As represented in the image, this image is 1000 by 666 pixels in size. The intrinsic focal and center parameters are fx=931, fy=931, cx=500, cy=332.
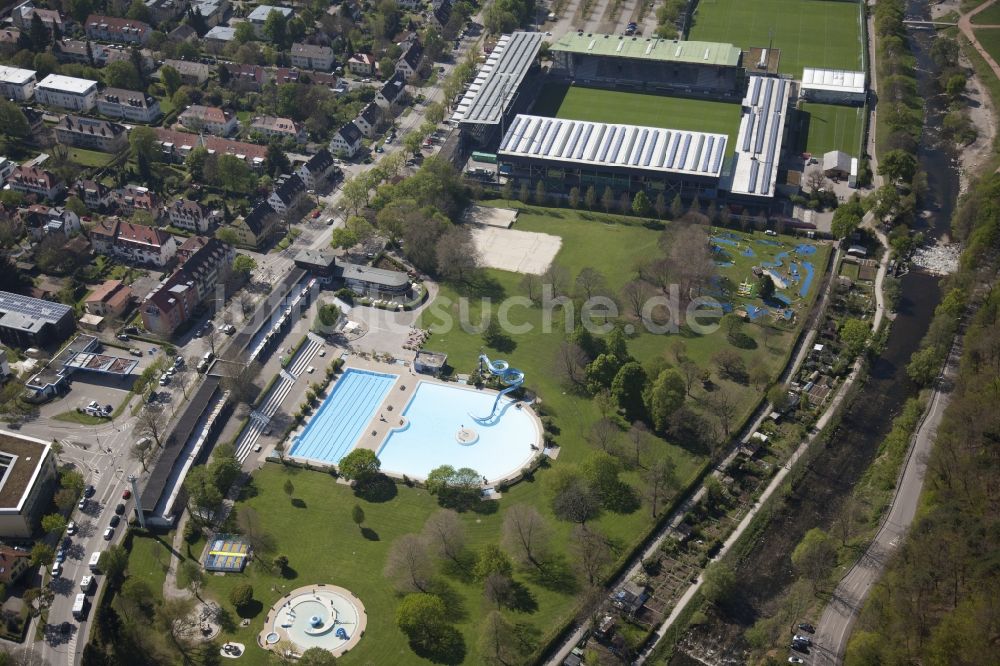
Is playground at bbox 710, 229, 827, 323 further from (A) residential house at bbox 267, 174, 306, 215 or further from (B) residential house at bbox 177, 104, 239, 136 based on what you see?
(B) residential house at bbox 177, 104, 239, 136

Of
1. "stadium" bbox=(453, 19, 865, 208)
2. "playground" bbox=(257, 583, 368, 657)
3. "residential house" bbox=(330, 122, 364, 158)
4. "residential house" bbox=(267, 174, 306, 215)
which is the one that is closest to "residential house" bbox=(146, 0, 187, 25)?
"residential house" bbox=(330, 122, 364, 158)

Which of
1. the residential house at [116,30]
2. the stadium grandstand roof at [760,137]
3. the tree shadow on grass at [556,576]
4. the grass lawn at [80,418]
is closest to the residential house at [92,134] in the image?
the residential house at [116,30]

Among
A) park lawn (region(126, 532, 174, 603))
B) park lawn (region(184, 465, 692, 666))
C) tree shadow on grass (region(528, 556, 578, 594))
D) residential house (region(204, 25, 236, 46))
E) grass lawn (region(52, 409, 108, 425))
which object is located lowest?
grass lawn (region(52, 409, 108, 425))

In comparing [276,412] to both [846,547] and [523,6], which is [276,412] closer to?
[846,547]

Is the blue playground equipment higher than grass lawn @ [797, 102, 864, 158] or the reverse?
the reverse

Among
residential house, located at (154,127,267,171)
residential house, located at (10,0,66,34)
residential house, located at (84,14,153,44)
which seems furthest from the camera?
residential house, located at (10,0,66,34)
